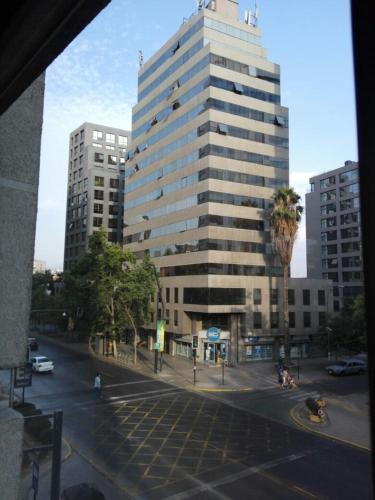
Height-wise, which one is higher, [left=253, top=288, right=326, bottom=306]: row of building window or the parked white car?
[left=253, top=288, right=326, bottom=306]: row of building window

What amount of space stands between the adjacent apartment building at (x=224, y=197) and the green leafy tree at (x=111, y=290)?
4.98 m

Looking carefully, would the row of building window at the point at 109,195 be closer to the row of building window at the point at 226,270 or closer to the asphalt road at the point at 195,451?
the row of building window at the point at 226,270

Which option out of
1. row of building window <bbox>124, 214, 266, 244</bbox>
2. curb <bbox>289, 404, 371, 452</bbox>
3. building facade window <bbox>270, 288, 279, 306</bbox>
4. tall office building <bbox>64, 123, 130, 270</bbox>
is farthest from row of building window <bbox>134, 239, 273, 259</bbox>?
tall office building <bbox>64, 123, 130, 270</bbox>

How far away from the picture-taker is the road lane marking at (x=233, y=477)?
11.9 meters

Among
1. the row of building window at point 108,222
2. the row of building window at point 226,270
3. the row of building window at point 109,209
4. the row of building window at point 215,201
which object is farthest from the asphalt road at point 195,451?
the row of building window at point 109,209

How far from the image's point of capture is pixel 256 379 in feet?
105

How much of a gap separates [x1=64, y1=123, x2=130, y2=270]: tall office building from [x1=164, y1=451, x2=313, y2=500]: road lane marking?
61.4 metres

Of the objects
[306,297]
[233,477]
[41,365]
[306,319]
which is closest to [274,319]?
[306,319]

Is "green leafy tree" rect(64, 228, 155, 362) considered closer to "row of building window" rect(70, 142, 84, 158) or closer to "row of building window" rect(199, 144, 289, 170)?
"row of building window" rect(199, 144, 289, 170)

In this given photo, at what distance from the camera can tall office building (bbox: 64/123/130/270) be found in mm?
76438

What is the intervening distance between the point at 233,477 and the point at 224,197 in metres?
30.0

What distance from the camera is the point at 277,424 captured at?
19.5m

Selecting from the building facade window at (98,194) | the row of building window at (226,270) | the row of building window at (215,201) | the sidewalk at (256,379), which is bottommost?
the sidewalk at (256,379)

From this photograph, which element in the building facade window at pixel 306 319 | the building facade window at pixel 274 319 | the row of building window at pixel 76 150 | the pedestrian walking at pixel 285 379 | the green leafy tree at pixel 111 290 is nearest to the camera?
the pedestrian walking at pixel 285 379
